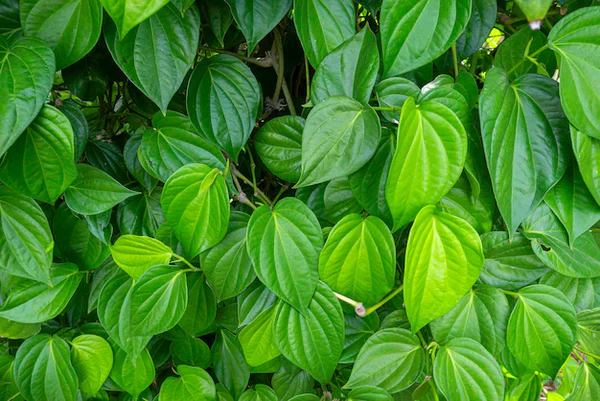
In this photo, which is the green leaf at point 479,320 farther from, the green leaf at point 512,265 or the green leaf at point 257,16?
the green leaf at point 257,16

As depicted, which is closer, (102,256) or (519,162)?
(519,162)

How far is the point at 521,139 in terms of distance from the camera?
1.53 feet

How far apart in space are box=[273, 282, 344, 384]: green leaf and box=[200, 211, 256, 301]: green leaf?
64mm

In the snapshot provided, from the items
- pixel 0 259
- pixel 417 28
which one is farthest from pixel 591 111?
pixel 0 259

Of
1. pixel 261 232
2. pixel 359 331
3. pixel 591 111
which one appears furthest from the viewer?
pixel 359 331

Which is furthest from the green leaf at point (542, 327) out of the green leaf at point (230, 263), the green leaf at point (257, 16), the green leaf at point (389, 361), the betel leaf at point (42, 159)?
the betel leaf at point (42, 159)

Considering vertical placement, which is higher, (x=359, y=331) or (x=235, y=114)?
(x=235, y=114)

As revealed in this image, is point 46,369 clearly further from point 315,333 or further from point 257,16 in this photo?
point 257,16

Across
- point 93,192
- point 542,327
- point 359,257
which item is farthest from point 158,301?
point 542,327

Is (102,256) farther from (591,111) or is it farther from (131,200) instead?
(591,111)

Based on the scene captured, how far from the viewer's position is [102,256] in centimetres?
67

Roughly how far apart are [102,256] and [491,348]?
554 millimetres

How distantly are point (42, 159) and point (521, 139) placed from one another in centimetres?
54

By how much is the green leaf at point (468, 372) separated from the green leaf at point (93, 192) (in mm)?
458
